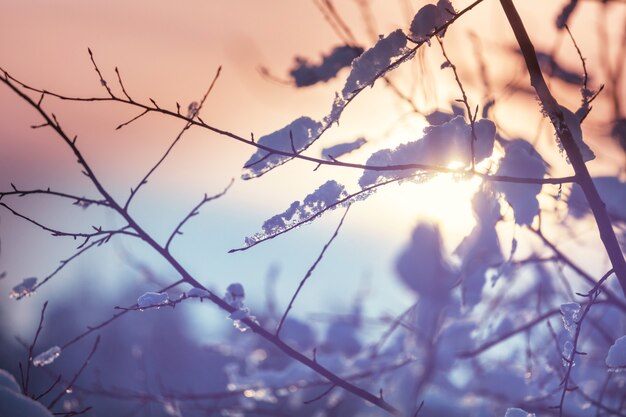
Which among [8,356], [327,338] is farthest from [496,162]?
[8,356]

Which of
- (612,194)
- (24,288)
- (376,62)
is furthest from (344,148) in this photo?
(612,194)

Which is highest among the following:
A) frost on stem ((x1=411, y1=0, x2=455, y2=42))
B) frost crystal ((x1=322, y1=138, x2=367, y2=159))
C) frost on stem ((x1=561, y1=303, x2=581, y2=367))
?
frost on stem ((x1=411, y1=0, x2=455, y2=42))

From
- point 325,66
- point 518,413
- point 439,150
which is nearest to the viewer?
point 439,150

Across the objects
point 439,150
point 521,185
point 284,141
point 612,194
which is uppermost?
point 612,194

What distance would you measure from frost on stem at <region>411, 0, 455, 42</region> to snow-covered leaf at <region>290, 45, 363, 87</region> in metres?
0.81

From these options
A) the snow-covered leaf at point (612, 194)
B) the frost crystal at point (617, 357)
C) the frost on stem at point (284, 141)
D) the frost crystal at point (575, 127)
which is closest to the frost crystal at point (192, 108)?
the frost on stem at point (284, 141)

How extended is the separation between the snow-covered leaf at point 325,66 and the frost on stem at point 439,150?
75 centimetres

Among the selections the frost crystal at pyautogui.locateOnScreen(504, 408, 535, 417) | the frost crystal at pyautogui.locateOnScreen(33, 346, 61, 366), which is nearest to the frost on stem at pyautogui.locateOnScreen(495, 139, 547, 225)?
the frost crystal at pyautogui.locateOnScreen(504, 408, 535, 417)

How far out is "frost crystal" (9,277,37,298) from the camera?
6.66 ft

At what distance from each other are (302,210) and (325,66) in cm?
95

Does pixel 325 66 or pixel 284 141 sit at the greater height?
pixel 325 66

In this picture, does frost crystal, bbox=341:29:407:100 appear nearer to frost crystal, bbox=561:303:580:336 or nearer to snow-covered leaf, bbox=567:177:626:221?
frost crystal, bbox=561:303:580:336

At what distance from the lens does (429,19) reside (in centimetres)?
155

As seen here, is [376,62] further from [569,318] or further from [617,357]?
[617,357]
